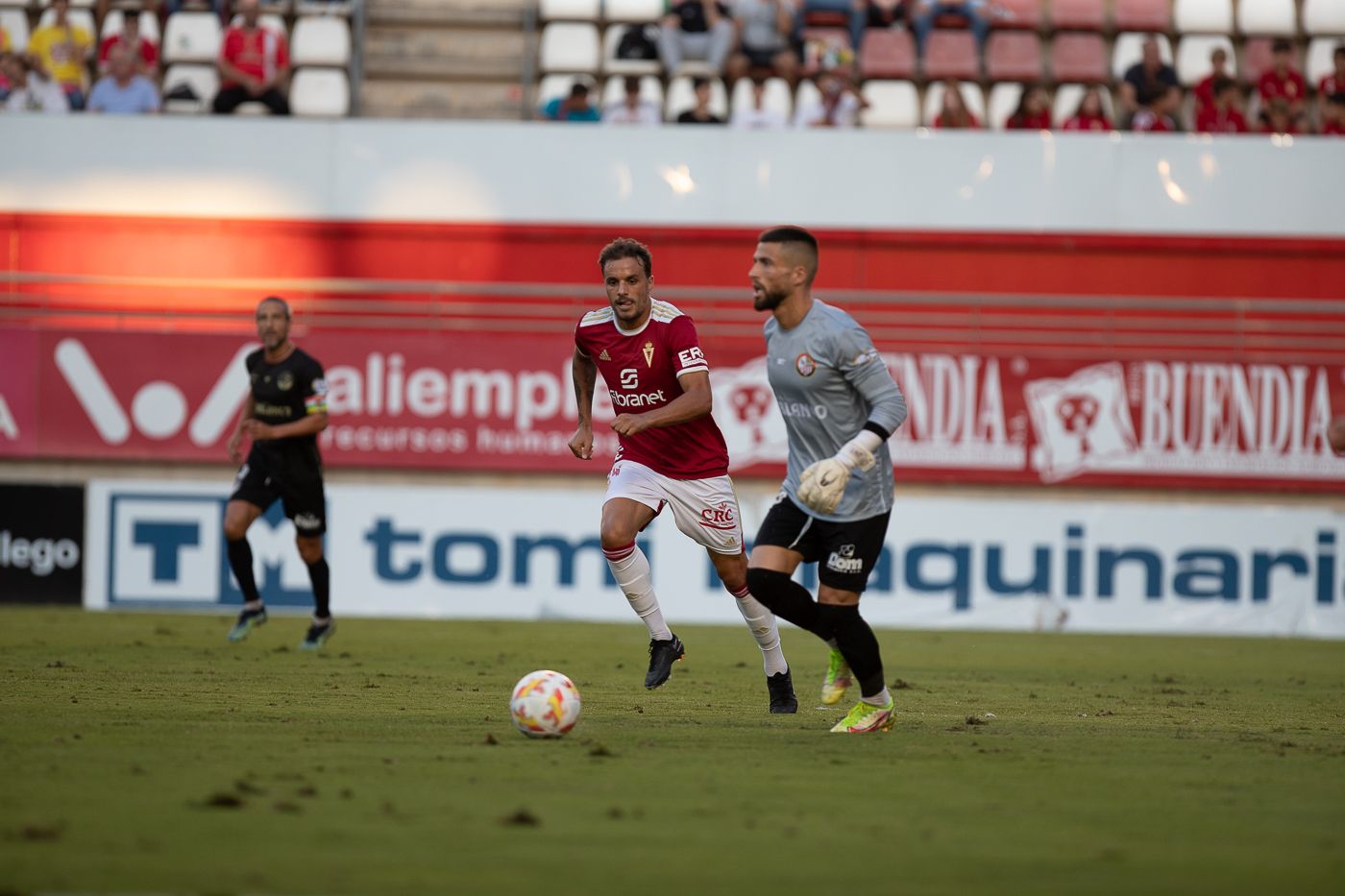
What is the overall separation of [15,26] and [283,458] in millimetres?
11202

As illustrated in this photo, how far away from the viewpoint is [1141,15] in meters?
21.5

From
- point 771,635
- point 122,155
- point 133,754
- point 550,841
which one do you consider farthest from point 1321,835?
point 122,155

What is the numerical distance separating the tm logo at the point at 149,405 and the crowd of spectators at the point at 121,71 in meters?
4.13

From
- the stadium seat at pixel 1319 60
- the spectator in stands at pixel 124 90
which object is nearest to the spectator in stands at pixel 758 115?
the stadium seat at pixel 1319 60

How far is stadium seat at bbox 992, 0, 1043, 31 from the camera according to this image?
21297mm

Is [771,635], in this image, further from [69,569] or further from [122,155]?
[122,155]

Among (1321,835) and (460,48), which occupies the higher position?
(460,48)

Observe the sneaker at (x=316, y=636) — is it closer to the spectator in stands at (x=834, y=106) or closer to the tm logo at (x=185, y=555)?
the tm logo at (x=185, y=555)

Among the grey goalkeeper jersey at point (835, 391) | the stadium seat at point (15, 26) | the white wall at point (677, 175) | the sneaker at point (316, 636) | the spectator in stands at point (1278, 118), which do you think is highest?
the stadium seat at point (15, 26)

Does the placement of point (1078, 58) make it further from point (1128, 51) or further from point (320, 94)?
point (320, 94)

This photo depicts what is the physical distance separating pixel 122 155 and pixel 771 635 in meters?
14.0

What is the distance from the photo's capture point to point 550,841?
4.71 m

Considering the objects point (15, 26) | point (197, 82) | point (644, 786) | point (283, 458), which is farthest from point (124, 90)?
point (644, 786)

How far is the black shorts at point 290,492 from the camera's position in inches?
472
